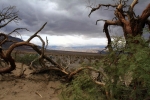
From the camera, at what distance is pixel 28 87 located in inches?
359

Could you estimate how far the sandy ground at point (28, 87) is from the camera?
846 cm

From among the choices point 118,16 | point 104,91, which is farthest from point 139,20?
point 104,91

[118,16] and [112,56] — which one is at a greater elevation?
[118,16]

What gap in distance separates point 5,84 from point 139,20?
583 centimetres

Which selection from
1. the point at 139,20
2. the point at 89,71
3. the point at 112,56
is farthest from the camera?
the point at 139,20

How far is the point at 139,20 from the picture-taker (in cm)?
840

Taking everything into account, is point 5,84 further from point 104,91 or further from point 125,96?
point 125,96

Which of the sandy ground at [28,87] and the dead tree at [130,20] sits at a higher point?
the dead tree at [130,20]

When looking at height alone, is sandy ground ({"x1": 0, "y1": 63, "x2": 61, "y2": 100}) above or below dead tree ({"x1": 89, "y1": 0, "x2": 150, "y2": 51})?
below

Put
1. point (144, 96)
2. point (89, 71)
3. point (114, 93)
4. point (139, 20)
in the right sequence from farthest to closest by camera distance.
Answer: point (139, 20) → point (89, 71) → point (114, 93) → point (144, 96)

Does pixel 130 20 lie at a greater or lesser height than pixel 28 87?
greater

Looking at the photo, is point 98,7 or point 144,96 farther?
point 98,7

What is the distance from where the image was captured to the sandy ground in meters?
8.46

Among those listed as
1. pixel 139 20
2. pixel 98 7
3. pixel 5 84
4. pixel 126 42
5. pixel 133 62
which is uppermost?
pixel 98 7
